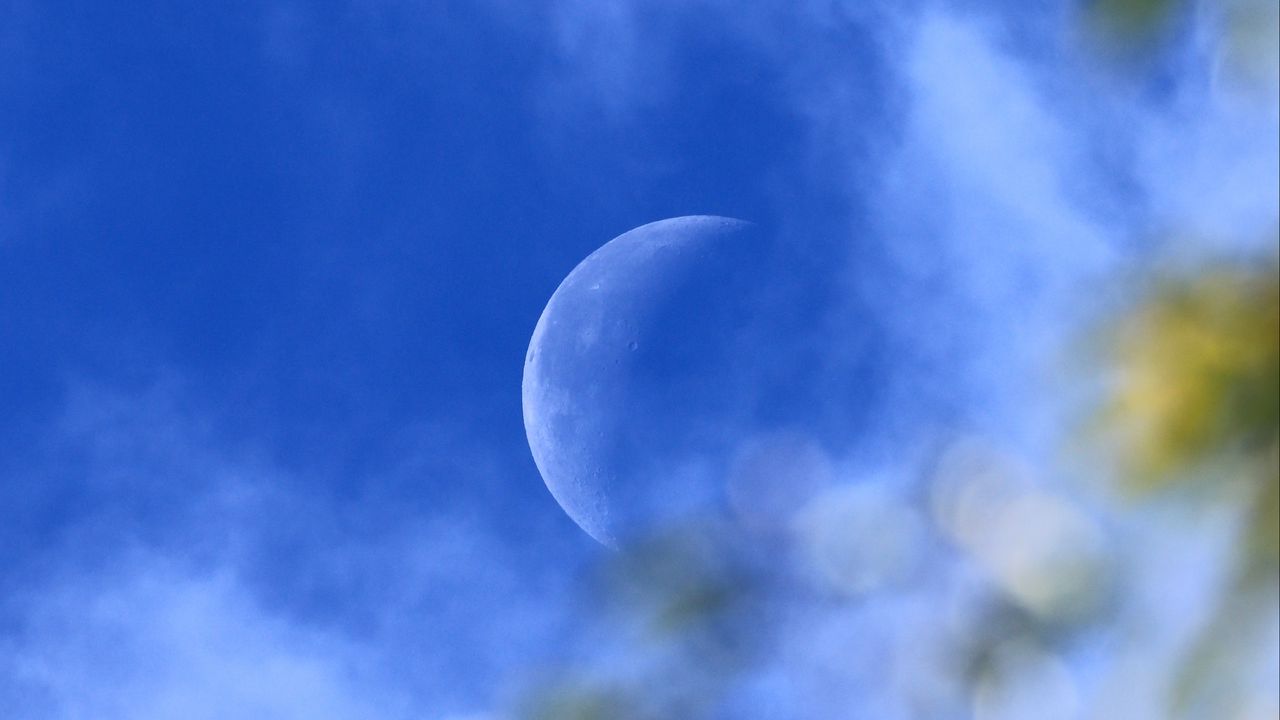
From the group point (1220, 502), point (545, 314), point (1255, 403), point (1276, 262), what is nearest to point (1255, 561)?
point (1220, 502)

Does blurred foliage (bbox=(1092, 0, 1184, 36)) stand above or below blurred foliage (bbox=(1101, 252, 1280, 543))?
above

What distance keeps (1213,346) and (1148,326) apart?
23cm

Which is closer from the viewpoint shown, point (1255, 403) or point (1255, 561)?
point (1255, 561)

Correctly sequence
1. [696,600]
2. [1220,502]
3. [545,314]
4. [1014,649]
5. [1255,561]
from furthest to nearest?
[545,314] < [696,600] < [1014,649] < [1220,502] < [1255,561]

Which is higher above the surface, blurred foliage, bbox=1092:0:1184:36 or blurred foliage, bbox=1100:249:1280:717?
blurred foliage, bbox=1092:0:1184:36

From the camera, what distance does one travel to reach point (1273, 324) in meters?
2.84

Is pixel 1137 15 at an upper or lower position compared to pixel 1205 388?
upper

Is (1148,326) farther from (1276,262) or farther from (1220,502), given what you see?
(1220,502)

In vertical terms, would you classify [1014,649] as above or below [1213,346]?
below

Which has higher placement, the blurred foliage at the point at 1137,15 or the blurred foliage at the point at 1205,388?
the blurred foliage at the point at 1137,15

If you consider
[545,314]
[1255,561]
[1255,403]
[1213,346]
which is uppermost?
[545,314]

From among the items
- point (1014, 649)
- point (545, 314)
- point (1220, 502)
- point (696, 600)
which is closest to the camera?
point (1220, 502)

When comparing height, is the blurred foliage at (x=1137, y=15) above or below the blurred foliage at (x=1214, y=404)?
above

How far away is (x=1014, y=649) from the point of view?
9.66 feet
